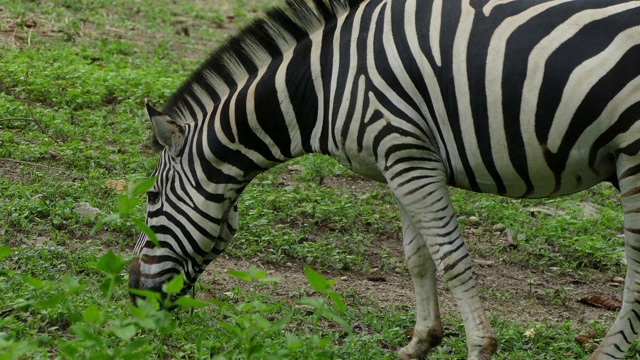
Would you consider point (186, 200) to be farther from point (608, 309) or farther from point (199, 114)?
point (608, 309)

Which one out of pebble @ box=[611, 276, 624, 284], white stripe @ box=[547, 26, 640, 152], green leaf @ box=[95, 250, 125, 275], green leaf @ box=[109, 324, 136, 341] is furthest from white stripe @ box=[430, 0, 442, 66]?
pebble @ box=[611, 276, 624, 284]

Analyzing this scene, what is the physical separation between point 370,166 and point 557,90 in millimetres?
1324

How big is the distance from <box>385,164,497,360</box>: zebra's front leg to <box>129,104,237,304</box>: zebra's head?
4.57ft

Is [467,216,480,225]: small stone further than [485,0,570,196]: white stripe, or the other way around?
[467,216,480,225]: small stone

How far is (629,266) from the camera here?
6000mm

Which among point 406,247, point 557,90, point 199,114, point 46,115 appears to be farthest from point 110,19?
point 557,90

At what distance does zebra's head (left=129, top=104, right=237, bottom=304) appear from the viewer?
6.78m

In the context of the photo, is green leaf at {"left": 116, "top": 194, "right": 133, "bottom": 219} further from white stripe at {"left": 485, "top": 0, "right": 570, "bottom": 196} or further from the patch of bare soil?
the patch of bare soil

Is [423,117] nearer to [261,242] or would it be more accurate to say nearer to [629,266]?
[629,266]

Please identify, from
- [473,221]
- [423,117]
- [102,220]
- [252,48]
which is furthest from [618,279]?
[102,220]

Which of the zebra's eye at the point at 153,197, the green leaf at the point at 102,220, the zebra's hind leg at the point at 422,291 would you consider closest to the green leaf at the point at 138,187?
the green leaf at the point at 102,220

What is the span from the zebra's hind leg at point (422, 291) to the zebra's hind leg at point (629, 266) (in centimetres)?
107

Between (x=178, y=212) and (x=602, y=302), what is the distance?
12.0 ft

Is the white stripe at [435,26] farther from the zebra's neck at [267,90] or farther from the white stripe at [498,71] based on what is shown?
the zebra's neck at [267,90]
